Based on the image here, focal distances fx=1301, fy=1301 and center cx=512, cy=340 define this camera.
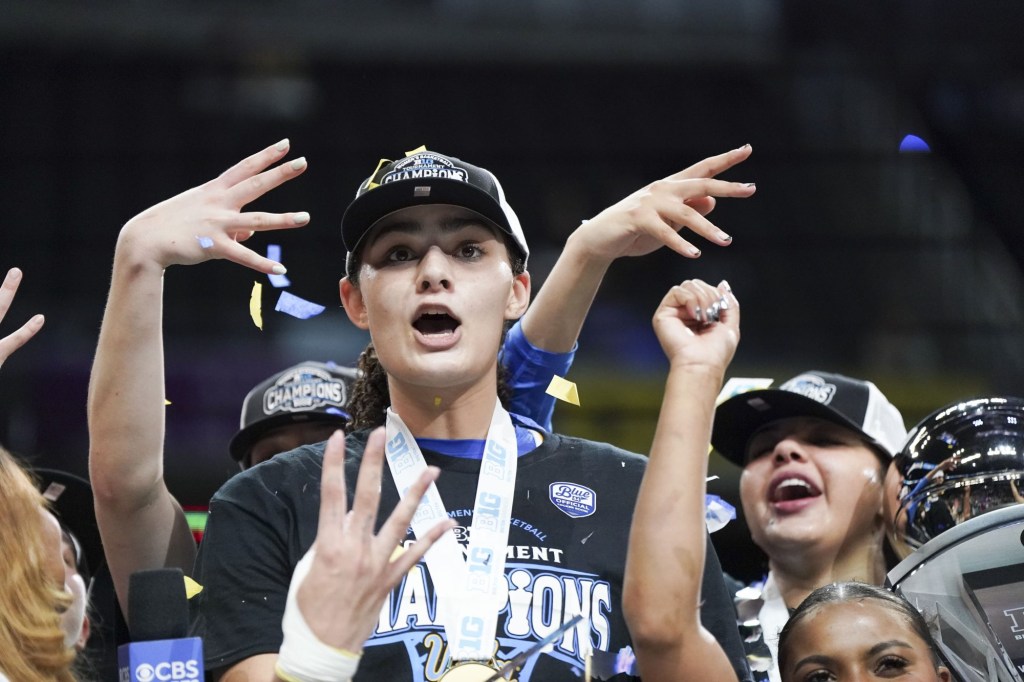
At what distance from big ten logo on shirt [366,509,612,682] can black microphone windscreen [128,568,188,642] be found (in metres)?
0.33

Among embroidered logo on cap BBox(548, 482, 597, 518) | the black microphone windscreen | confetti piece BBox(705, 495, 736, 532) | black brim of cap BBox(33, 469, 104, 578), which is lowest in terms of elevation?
the black microphone windscreen

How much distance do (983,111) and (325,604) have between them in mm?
8102

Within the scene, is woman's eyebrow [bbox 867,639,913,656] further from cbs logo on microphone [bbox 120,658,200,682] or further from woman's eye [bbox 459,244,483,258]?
cbs logo on microphone [bbox 120,658,200,682]

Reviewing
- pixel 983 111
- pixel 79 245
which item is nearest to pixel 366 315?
pixel 79 245

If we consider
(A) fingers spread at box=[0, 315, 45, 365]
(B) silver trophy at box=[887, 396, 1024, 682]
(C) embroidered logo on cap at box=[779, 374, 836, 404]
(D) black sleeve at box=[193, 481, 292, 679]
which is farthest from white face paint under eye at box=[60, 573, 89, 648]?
(C) embroidered logo on cap at box=[779, 374, 836, 404]

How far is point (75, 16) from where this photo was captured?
9.00 m

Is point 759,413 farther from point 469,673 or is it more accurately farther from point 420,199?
point 469,673

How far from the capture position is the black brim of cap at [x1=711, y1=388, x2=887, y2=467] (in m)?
3.05

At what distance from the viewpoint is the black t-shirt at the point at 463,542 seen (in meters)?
1.75

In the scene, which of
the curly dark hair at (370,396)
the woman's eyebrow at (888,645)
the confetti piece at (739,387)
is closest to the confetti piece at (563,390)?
the curly dark hair at (370,396)

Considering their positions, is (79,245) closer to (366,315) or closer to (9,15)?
(9,15)

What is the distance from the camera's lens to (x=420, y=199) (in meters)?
2.01

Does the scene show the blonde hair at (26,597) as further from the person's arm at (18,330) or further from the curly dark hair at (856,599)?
the curly dark hair at (856,599)

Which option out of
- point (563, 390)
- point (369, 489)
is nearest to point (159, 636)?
point (369, 489)
